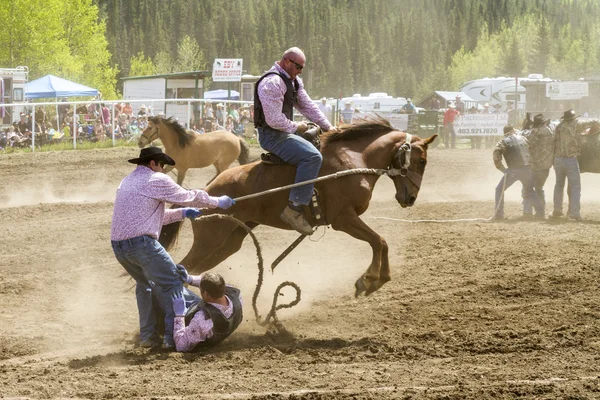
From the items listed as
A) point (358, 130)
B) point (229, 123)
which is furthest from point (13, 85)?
point (358, 130)

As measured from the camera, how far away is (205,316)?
6941mm

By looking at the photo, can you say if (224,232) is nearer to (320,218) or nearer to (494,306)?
(320,218)

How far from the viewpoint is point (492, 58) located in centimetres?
10650

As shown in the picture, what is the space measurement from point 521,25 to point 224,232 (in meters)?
123

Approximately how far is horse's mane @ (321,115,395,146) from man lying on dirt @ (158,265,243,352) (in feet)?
6.88

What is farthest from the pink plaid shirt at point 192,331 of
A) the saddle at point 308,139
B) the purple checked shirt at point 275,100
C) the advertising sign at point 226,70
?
the advertising sign at point 226,70

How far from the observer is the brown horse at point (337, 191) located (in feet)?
25.6

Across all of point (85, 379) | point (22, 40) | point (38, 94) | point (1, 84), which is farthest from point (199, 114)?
point (22, 40)

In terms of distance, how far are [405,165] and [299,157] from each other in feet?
3.62

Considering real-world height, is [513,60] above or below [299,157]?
above

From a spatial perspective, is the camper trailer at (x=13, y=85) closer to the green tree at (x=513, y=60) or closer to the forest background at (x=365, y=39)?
the forest background at (x=365, y=39)

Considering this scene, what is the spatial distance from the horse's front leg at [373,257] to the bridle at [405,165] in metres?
0.71

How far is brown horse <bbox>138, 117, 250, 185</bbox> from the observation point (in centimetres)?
1727

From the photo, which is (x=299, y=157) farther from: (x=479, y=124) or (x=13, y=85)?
(x=13, y=85)
